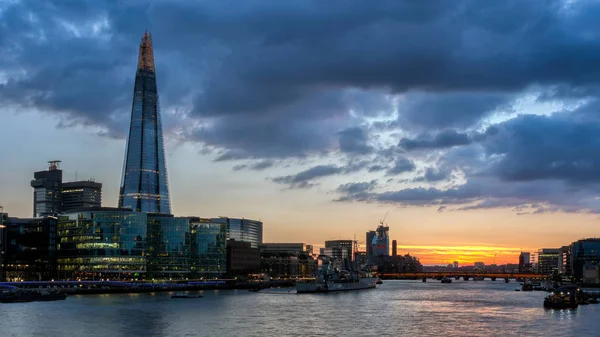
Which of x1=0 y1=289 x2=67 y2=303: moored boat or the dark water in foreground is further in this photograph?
x1=0 y1=289 x2=67 y2=303: moored boat

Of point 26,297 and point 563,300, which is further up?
point 563,300

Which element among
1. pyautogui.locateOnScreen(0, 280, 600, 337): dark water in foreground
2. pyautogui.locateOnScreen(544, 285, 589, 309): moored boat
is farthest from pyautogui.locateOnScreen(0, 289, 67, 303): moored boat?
pyautogui.locateOnScreen(544, 285, 589, 309): moored boat

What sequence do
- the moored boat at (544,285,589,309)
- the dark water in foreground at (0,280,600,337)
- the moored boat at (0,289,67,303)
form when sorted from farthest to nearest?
the moored boat at (0,289,67,303) < the moored boat at (544,285,589,309) < the dark water in foreground at (0,280,600,337)

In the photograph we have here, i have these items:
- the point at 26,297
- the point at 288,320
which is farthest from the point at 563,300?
the point at 26,297

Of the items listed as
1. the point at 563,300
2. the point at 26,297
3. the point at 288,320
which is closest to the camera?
the point at 288,320

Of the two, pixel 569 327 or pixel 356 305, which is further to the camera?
pixel 356 305

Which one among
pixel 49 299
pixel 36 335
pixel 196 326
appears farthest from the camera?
pixel 49 299

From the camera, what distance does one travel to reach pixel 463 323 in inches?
4284

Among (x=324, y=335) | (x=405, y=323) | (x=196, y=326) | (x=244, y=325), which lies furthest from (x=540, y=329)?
(x=196, y=326)

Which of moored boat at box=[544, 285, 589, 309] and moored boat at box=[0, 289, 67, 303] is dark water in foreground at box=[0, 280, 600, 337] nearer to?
moored boat at box=[544, 285, 589, 309]

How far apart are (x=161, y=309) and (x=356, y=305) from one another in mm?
41621

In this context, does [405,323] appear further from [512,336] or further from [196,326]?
[196,326]

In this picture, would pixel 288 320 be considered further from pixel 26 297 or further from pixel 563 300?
pixel 26 297

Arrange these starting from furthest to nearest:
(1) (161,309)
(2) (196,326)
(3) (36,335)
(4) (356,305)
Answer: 1. (4) (356,305)
2. (1) (161,309)
3. (2) (196,326)
4. (3) (36,335)
